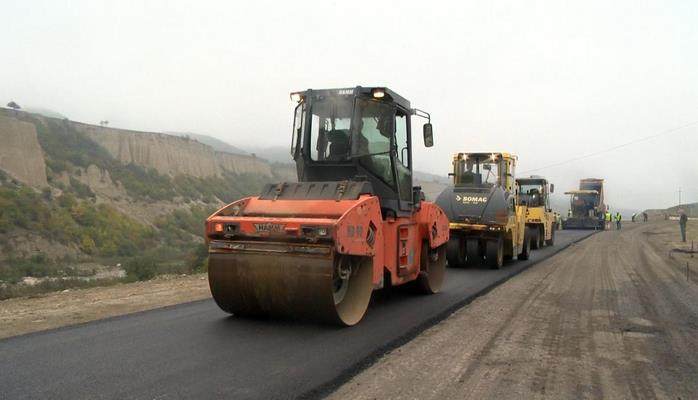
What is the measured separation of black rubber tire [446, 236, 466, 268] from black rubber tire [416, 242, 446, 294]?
386 cm

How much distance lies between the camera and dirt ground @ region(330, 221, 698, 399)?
4219 mm

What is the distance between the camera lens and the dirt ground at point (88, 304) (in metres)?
6.66

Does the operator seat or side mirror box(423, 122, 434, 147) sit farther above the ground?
side mirror box(423, 122, 434, 147)

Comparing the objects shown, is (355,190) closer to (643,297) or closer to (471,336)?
(471,336)

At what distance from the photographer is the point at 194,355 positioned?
485 cm

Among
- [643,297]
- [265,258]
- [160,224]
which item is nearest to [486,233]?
[643,297]

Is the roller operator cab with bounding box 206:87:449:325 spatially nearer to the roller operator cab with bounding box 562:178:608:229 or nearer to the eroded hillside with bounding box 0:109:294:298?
the eroded hillside with bounding box 0:109:294:298

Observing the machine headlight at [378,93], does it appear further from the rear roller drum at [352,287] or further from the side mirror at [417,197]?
the rear roller drum at [352,287]

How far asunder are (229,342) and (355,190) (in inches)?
86.5

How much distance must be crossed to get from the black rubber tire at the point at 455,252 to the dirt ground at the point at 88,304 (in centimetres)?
578

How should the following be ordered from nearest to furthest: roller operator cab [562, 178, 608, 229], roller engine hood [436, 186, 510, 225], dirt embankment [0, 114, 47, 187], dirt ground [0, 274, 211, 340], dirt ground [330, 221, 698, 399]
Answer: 1. dirt ground [330, 221, 698, 399]
2. dirt ground [0, 274, 211, 340]
3. roller engine hood [436, 186, 510, 225]
4. dirt embankment [0, 114, 47, 187]
5. roller operator cab [562, 178, 608, 229]

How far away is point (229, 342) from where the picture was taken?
5.30 metres

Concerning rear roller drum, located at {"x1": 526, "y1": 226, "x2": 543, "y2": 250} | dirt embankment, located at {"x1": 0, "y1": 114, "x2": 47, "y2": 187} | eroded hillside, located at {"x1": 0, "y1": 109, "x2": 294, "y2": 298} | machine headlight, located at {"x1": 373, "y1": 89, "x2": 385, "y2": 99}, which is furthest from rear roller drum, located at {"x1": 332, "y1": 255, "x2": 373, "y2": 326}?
dirt embankment, located at {"x1": 0, "y1": 114, "x2": 47, "y2": 187}

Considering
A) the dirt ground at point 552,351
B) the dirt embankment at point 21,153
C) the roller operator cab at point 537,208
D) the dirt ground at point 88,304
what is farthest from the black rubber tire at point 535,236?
the dirt embankment at point 21,153
